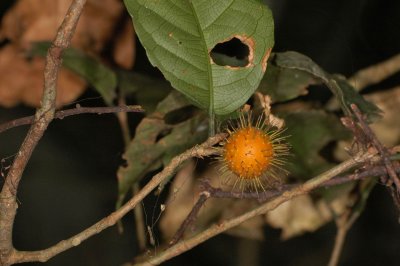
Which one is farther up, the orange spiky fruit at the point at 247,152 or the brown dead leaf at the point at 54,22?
the brown dead leaf at the point at 54,22

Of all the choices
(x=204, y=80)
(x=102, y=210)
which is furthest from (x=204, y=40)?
(x=102, y=210)

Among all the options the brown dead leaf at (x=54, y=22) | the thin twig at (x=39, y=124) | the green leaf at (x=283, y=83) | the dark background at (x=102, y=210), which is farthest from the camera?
the dark background at (x=102, y=210)

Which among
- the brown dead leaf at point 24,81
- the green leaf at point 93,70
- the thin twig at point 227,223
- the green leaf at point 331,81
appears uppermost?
the brown dead leaf at point 24,81

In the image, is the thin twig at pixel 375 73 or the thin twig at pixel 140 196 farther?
the thin twig at pixel 375 73

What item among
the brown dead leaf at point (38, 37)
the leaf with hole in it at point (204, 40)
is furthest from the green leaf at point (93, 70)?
the leaf with hole in it at point (204, 40)

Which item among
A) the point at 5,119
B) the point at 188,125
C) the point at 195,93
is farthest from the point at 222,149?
the point at 5,119

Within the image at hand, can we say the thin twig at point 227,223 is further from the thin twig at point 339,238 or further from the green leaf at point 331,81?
the thin twig at point 339,238

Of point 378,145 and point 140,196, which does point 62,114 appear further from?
point 378,145

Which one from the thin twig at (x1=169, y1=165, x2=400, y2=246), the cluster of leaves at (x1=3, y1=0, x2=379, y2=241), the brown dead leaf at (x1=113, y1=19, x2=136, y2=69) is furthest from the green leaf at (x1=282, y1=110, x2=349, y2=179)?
the brown dead leaf at (x1=113, y1=19, x2=136, y2=69)
